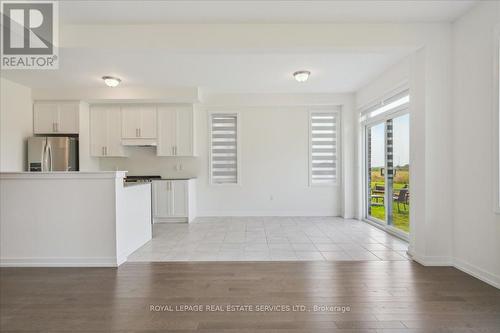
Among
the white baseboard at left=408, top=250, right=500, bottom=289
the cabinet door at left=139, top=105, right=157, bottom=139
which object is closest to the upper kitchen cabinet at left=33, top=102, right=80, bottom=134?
the cabinet door at left=139, top=105, right=157, bottom=139

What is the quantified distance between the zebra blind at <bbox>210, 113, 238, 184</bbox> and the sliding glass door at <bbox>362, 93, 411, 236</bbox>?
9.72ft

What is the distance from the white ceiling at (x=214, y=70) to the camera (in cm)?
419

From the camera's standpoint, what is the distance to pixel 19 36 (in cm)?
353

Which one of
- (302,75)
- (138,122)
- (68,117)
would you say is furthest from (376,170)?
(68,117)

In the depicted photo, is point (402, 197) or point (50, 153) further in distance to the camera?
point (50, 153)

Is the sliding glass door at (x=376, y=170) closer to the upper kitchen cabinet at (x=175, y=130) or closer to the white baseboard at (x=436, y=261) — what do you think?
the white baseboard at (x=436, y=261)

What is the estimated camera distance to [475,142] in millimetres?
3002

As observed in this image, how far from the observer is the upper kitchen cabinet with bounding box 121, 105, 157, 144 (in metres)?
6.12

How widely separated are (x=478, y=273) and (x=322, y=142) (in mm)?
4166

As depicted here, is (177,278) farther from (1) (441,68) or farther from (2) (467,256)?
(1) (441,68)

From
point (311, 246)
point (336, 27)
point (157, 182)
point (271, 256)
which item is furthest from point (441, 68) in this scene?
point (157, 182)

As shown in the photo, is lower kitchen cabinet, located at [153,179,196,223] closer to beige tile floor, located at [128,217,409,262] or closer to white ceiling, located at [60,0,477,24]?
beige tile floor, located at [128,217,409,262]

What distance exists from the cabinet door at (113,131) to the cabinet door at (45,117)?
3.23 ft

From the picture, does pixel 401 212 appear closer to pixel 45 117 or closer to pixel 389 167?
pixel 389 167
